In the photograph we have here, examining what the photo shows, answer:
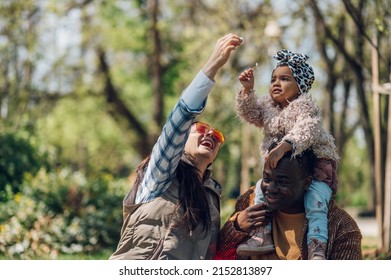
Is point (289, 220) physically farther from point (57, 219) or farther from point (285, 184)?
point (57, 219)

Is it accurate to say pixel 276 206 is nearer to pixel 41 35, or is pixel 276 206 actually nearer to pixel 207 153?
pixel 207 153

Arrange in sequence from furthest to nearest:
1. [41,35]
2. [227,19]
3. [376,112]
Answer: [41,35] < [227,19] < [376,112]

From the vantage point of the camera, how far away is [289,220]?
14.5 ft

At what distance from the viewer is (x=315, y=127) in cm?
438

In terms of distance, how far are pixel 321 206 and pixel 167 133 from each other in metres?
0.89

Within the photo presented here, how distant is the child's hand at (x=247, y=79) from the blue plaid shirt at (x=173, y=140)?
1.70 feet

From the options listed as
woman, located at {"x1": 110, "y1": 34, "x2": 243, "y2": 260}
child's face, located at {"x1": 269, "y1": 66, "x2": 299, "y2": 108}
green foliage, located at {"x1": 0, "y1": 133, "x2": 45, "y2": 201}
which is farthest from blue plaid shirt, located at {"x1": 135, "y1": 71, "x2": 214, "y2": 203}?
green foliage, located at {"x1": 0, "y1": 133, "x2": 45, "y2": 201}

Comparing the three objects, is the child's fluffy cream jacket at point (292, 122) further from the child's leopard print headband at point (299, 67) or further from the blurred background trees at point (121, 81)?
the blurred background trees at point (121, 81)

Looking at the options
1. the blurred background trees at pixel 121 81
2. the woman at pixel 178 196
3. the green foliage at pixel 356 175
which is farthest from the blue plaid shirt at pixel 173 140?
the green foliage at pixel 356 175

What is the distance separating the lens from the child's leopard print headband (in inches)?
180

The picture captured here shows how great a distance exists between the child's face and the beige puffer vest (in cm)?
77

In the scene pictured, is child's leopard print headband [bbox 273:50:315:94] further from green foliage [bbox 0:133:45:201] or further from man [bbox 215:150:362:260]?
green foliage [bbox 0:133:45:201]
